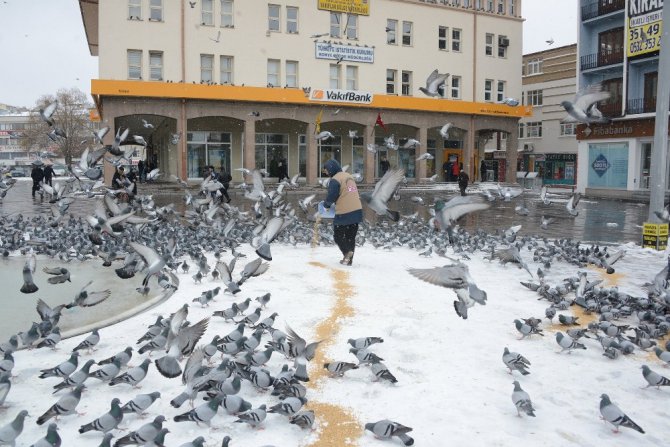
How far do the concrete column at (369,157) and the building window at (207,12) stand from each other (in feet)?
38.8

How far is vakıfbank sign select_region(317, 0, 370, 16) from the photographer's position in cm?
3634

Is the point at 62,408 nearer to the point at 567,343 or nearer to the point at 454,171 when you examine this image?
the point at 567,343

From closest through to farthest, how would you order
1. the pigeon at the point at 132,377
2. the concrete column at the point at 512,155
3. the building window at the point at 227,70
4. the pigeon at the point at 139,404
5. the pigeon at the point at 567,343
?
the pigeon at the point at 139,404, the pigeon at the point at 132,377, the pigeon at the point at 567,343, the building window at the point at 227,70, the concrete column at the point at 512,155

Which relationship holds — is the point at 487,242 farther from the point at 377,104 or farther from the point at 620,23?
the point at 620,23

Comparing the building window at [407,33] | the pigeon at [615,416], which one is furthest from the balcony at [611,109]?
the pigeon at [615,416]

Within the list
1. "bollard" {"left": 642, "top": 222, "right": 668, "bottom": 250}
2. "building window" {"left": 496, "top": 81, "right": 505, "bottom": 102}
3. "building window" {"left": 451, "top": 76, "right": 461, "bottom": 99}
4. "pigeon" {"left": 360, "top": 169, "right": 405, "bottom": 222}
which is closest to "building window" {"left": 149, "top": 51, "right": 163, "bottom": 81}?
"building window" {"left": 451, "top": 76, "right": 461, "bottom": 99}

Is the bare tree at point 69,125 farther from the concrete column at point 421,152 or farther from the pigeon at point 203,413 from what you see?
the pigeon at point 203,413

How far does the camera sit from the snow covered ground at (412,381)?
4.02 meters

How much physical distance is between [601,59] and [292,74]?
19461mm

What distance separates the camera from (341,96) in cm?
3706

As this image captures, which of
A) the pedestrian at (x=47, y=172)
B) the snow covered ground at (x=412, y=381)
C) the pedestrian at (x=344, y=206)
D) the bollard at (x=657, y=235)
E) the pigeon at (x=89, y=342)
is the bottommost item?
the snow covered ground at (x=412, y=381)

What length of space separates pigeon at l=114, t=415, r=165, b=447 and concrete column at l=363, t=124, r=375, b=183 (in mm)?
35404

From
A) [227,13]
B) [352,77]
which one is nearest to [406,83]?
[352,77]

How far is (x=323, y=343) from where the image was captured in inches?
229
